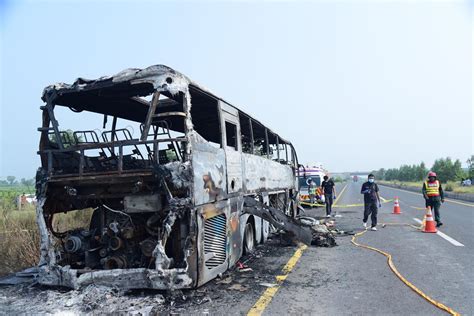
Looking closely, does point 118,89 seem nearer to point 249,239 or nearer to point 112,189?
point 112,189

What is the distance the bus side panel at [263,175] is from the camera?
7.41 m

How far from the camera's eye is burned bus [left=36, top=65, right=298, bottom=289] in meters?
4.75

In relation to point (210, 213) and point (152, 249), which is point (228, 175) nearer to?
point (210, 213)

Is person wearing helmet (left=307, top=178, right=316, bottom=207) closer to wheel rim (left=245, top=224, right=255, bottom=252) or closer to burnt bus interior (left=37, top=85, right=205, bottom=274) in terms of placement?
wheel rim (left=245, top=224, right=255, bottom=252)

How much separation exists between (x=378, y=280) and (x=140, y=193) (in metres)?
3.85

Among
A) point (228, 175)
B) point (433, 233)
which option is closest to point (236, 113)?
point (228, 175)

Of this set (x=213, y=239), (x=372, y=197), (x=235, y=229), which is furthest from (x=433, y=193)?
(x=213, y=239)

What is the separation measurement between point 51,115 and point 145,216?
207 cm

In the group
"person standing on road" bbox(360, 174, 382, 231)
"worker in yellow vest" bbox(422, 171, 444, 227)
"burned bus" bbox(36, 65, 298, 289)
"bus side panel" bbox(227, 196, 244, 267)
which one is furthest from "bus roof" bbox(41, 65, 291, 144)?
"worker in yellow vest" bbox(422, 171, 444, 227)

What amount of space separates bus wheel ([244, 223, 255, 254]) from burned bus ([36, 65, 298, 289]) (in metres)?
0.70

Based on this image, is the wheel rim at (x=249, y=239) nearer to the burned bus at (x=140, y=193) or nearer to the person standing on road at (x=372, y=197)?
the burned bus at (x=140, y=193)

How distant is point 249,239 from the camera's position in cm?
760

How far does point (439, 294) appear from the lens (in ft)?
16.1

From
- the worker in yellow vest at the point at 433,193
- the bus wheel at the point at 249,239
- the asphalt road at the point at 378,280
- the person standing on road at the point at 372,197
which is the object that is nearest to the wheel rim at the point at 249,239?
the bus wheel at the point at 249,239
